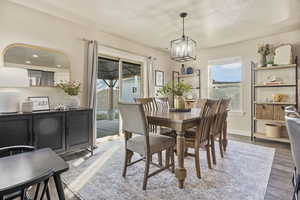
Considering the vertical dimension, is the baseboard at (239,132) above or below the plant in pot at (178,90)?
below

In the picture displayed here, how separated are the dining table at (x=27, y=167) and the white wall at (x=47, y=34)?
1.99 metres

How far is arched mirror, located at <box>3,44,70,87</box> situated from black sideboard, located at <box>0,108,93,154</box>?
71cm

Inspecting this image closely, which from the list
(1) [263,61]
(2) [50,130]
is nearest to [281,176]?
(1) [263,61]

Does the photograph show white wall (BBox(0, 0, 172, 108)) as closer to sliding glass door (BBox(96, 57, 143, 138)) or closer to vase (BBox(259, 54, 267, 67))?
sliding glass door (BBox(96, 57, 143, 138))

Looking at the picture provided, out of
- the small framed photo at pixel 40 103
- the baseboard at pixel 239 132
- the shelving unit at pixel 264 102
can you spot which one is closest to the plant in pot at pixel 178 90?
the small framed photo at pixel 40 103

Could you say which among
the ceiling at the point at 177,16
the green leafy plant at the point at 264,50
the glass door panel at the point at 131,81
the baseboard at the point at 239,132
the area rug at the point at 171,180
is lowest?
the area rug at the point at 171,180

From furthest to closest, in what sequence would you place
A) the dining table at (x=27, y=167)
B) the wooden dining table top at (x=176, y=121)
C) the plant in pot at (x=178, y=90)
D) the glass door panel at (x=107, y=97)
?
the glass door panel at (x=107, y=97)
the plant in pot at (x=178, y=90)
the wooden dining table top at (x=176, y=121)
the dining table at (x=27, y=167)

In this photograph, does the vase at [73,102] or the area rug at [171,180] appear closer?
the area rug at [171,180]

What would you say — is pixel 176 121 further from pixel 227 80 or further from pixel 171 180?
pixel 227 80

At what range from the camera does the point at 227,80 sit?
4.68m

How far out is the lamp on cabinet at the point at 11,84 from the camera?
2057 millimetres

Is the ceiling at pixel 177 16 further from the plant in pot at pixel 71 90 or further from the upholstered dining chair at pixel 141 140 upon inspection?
the upholstered dining chair at pixel 141 140

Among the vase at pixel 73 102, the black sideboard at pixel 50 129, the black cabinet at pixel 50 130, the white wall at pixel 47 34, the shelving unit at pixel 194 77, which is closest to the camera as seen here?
the black sideboard at pixel 50 129

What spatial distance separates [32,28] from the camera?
2650mm
